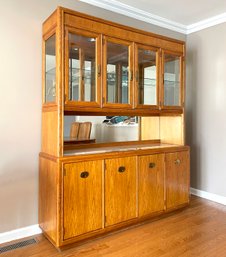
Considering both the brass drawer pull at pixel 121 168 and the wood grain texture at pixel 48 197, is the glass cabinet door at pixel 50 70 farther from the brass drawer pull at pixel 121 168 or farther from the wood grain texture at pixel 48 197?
the brass drawer pull at pixel 121 168

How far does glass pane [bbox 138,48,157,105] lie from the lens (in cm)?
262

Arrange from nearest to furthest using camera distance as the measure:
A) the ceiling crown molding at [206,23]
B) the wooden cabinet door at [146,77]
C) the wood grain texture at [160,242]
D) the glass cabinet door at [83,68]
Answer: the wood grain texture at [160,242] → the glass cabinet door at [83,68] → the wooden cabinet door at [146,77] → the ceiling crown molding at [206,23]

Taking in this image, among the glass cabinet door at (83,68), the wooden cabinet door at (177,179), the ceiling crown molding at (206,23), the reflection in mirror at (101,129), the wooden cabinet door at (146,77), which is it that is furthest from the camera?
the ceiling crown molding at (206,23)

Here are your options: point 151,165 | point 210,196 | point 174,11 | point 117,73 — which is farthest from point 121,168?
point 174,11

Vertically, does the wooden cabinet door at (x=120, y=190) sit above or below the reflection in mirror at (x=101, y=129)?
below

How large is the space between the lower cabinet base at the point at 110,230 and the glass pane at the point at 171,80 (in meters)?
1.28

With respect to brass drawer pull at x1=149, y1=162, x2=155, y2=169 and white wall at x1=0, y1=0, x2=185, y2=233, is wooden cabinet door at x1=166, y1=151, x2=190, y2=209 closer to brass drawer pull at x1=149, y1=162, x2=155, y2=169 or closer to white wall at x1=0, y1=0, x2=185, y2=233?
brass drawer pull at x1=149, y1=162, x2=155, y2=169

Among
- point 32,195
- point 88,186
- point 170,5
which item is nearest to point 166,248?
point 88,186

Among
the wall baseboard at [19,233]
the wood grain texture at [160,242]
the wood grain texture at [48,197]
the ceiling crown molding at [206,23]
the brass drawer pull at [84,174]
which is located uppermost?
the ceiling crown molding at [206,23]

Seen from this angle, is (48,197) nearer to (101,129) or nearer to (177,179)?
(101,129)

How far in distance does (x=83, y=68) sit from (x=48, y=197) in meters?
1.25

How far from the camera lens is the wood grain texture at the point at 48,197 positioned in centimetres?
206

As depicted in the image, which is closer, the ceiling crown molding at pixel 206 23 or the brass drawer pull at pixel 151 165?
the brass drawer pull at pixel 151 165

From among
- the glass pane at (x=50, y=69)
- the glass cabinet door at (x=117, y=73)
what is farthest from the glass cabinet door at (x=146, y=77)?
the glass pane at (x=50, y=69)
